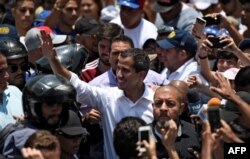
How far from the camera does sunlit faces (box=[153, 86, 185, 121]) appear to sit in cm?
834

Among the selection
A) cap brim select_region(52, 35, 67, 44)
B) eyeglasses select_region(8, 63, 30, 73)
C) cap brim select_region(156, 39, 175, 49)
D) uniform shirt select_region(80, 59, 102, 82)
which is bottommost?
uniform shirt select_region(80, 59, 102, 82)

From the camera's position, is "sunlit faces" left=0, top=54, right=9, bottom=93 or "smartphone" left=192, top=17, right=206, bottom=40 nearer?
"sunlit faces" left=0, top=54, right=9, bottom=93

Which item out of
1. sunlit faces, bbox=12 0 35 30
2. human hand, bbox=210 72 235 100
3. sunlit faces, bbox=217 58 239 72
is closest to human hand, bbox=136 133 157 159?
human hand, bbox=210 72 235 100

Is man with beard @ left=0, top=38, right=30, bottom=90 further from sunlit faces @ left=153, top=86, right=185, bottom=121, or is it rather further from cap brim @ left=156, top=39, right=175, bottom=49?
cap brim @ left=156, top=39, right=175, bottom=49

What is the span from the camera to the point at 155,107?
27.6 feet

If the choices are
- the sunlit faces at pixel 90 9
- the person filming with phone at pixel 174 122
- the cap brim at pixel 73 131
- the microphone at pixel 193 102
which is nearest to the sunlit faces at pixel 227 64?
the microphone at pixel 193 102

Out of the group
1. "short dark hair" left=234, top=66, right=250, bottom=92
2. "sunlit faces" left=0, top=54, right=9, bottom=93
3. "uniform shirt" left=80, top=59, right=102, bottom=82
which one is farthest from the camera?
"uniform shirt" left=80, top=59, right=102, bottom=82

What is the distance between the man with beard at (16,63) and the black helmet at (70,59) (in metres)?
0.15

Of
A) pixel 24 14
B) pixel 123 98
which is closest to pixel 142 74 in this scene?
pixel 123 98

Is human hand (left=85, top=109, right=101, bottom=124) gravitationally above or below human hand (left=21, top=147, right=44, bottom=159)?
below

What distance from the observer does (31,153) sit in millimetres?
6680

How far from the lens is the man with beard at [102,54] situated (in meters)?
10.3

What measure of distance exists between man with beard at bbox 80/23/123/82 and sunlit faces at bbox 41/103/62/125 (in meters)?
2.47

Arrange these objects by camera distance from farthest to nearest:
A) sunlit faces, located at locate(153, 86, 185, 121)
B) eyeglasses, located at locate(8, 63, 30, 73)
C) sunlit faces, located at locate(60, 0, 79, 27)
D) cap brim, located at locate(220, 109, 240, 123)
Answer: sunlit faces, located at locate(60, 0, 79, 27)
eyeglasses, located at locate(8, 63, 30, 73)
sunlit faces, located at locate(153, 86, 185, 121)
cap brim, located at locate(220, 109, 240, 123)
